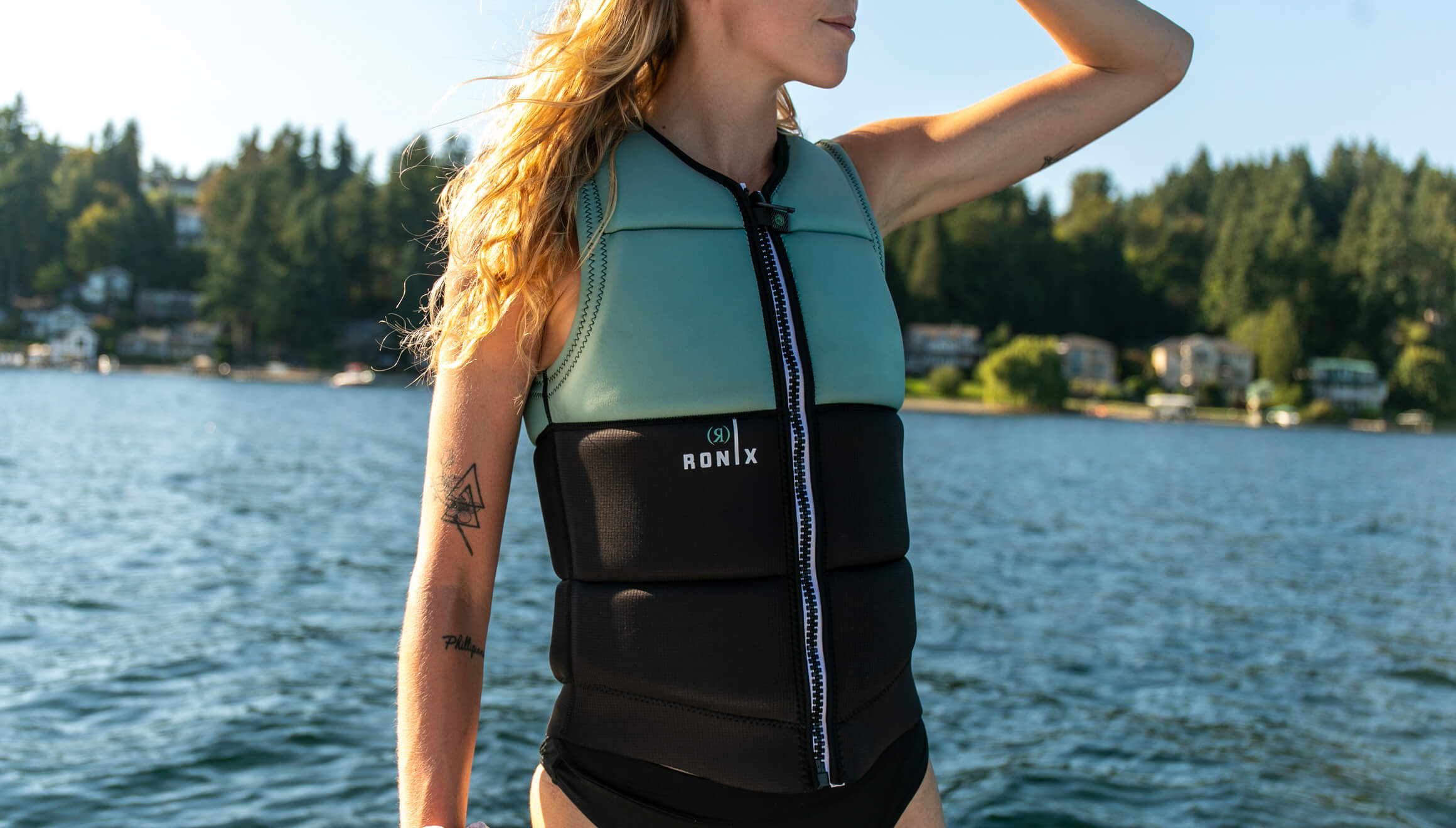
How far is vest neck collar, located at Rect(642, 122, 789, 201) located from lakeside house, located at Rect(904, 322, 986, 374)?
360 ft

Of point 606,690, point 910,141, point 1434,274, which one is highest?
point 1434,274

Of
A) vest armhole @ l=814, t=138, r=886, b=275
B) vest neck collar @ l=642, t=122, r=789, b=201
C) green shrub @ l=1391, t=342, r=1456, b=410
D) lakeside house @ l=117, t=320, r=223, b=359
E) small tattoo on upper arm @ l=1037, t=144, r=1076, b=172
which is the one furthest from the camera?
lakeside house @ l=117, t=320, r=223, b=359

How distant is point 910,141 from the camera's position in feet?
7.38

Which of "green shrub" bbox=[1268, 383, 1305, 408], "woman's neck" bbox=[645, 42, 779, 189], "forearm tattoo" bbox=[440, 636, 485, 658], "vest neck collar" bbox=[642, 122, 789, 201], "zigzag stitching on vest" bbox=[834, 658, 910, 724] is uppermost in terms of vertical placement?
"woman's neck" bbox=[645, 42, 779, 189]

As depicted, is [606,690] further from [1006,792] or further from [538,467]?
[1006,792]

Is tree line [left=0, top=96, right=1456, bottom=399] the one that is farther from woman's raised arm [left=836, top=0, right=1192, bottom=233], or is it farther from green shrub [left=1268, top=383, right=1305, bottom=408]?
woman's raised arm [left=836, top=0, right=1192, bottom=233]

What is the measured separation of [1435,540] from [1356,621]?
16.0 m

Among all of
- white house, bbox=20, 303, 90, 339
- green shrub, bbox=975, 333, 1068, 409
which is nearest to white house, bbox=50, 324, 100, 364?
white house, bbox=20, 303, 90, 339

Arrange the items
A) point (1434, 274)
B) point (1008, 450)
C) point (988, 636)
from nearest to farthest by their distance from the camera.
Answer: point (988, 636) < point (1008, 450) < point (1434, 274)

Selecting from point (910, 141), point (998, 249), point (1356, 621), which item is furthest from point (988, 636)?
point (998, 249)

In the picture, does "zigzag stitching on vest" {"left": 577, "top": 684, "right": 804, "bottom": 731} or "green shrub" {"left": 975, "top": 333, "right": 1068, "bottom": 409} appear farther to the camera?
"green shrub" {"left": 975, "top": 333, "right": 1068, "bottom": 409}

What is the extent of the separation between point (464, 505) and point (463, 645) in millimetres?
204

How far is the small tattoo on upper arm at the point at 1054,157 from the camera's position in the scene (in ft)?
7.59

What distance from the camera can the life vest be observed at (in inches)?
68.0
